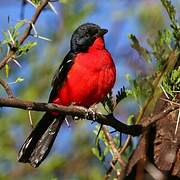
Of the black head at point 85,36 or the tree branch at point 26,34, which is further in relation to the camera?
the black head at point 85,36

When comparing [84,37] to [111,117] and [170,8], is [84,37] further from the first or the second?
[111,117]

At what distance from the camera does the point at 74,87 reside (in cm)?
385

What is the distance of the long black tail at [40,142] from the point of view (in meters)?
3.61

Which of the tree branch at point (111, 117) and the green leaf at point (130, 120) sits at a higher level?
the tree branch at point (111, 117)

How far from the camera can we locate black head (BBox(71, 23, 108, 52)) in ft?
13.9

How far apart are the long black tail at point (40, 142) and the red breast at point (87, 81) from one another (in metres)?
0.19

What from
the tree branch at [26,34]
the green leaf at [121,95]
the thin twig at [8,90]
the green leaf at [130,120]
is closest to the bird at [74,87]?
the green leaf at [130,120]

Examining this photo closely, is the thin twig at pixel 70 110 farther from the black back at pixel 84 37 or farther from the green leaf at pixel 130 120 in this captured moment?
the black back at pixel 84 37

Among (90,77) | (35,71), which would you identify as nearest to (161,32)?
(90,77)

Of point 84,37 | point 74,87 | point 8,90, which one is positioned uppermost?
point 8,90

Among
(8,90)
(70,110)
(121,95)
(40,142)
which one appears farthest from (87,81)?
(8,90)

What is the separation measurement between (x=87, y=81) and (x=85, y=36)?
545 mm

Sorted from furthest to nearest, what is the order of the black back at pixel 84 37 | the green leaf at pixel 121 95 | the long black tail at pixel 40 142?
the black back at pixel 84 37 → the long black tail at pixel 40 142 → the green leaf at pixel 121 95

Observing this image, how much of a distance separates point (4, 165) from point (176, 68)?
6.16ft
